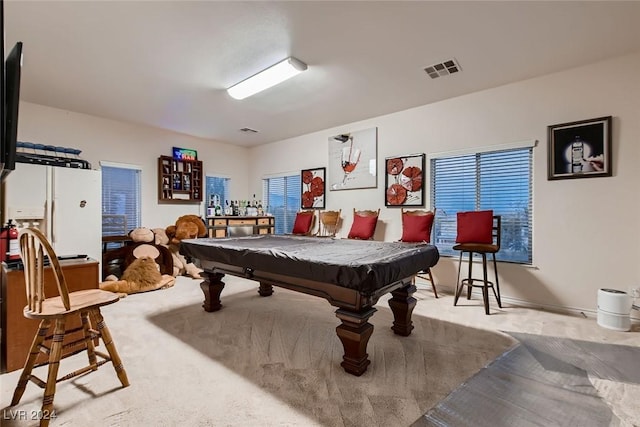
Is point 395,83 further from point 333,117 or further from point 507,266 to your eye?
point 507,266

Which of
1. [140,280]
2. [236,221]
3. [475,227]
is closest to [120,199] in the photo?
[140,280]

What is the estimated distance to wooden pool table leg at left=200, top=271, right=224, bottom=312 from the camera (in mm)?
3152

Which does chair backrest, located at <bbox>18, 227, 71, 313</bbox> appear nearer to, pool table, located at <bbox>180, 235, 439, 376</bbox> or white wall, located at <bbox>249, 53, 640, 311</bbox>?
pool table, located at <bbox>180, 235, 439, 376</bbox>

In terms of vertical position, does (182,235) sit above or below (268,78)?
below

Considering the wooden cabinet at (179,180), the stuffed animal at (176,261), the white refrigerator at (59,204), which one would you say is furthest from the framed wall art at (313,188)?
the white refrigerator at (59,204)

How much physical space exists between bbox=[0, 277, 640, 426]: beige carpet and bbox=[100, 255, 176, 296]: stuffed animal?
0.64 metres

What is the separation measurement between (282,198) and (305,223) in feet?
4.33

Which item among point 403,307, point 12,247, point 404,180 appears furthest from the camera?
point 404,180

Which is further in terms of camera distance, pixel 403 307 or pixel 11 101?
pixel 403 307

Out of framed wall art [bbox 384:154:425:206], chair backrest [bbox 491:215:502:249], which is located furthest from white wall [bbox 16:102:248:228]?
chair backrest [bbox 491:215:502:249]

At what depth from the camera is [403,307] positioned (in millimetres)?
2561

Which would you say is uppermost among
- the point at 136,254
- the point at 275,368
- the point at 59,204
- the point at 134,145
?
the point at 134,145

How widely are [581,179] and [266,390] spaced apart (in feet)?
12.4

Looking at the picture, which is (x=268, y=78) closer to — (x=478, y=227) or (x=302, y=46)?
(x=302, y=46)
